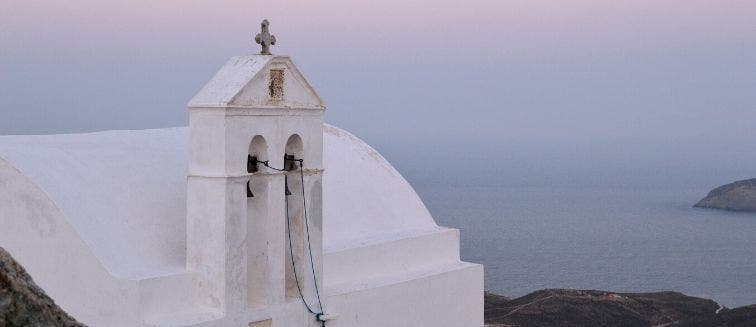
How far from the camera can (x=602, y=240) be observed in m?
64.9

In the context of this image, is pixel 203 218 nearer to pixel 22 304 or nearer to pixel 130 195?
pixel 130 195

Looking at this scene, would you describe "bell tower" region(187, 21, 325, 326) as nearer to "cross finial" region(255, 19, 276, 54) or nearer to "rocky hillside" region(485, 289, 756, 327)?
"cross finial" region(255, 19, 276, 54)

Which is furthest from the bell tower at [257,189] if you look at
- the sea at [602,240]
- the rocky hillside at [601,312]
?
the sea at [602,240]

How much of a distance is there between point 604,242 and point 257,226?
179 ft

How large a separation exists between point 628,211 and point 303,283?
79412 millimetres

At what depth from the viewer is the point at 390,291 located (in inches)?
516

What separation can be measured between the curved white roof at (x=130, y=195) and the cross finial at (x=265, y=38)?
179cm

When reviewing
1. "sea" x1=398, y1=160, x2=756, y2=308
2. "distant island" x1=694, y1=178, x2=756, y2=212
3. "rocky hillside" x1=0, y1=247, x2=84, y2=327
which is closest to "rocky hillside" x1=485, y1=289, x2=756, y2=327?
"sea" x1=398, y1=160, x2=756, y2=308

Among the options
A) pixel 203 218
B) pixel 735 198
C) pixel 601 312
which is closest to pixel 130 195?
pixel 203 218

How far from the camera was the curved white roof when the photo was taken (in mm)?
10328

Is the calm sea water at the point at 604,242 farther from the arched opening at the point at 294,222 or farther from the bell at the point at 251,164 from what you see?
the bell at the point at 251,164

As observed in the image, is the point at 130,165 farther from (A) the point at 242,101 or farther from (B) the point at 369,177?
(B) the point at 369,177

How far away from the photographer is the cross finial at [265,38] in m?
11.0

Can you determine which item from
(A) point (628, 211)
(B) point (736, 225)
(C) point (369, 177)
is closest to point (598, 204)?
(A) point (628, 211)
